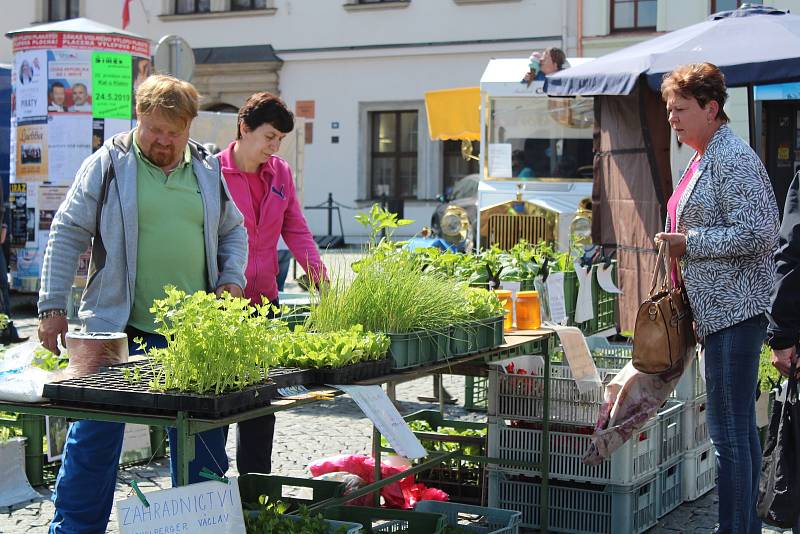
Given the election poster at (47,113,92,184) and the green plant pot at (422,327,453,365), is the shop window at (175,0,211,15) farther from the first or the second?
the green plant pot at (422,327,453,365)

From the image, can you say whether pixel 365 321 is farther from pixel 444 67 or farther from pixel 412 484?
pixel 444 67

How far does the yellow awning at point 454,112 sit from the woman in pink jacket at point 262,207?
973cm

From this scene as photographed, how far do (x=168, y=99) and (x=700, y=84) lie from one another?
1.85m

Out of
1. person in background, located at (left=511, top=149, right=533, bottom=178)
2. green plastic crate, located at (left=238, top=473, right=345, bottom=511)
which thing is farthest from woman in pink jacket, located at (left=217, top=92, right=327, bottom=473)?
person in background, located at (left=511, top=149, right=533, bottom=178)

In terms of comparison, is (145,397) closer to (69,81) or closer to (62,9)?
(69,81)

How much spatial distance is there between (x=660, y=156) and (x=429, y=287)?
19.2ft

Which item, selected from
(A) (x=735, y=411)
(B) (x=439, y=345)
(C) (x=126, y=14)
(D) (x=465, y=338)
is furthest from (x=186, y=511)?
(C) (x=126, y=14)

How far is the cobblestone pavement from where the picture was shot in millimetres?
5152

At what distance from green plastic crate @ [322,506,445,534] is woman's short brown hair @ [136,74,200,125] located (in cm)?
138

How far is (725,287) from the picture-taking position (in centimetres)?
420

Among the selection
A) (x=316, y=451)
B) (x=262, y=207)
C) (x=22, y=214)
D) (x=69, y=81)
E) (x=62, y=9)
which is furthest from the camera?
(x=62, y=9)

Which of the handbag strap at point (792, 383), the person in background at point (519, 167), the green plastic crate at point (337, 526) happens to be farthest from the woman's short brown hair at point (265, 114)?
the person in background at point (519, 167)

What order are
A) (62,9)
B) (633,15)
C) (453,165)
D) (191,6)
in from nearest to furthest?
(633,15)
(453,165)
(191,6)
(62,9)

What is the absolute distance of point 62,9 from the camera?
29.1 m
